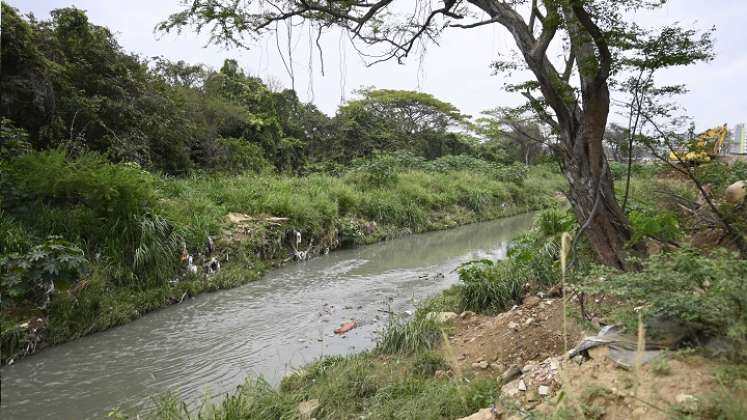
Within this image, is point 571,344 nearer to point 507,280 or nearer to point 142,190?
point 507,280

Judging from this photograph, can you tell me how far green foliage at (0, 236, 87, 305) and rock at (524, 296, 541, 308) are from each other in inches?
187

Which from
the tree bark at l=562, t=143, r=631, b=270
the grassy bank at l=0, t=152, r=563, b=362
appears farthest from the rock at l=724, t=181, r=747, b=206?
the grassy bank at l=0, t=152, r=563, b=362

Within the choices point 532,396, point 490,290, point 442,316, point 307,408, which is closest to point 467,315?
point 442,316

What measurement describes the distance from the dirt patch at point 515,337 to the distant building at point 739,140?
170 inches

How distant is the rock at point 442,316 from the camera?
4.55 m

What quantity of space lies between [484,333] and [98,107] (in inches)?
317

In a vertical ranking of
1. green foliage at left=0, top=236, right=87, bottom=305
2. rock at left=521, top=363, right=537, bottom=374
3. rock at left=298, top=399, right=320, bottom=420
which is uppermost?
green foliage at left=0, top=236, right=87, bottom=305

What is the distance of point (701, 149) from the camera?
4137 mm

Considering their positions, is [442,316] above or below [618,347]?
below

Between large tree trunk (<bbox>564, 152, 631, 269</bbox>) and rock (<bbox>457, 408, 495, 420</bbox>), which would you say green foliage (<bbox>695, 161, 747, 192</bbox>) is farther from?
rock (<bbox>457, 408, 495, 420</bbox>)

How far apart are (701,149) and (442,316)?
2948 mm

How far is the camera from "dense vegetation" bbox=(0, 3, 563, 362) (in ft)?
16.9

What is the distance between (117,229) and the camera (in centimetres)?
614

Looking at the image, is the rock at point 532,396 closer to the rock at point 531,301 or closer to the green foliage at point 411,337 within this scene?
the green foliage at point 411,337
